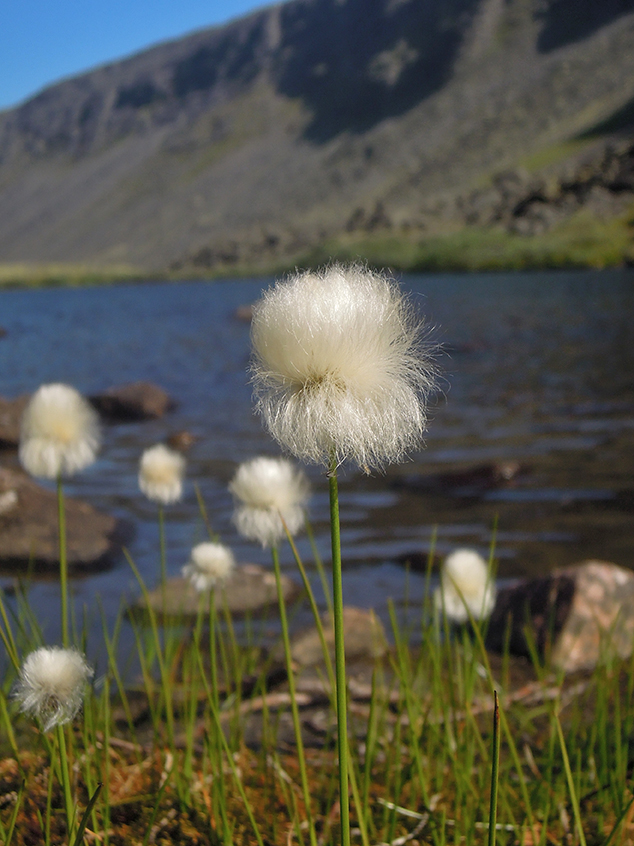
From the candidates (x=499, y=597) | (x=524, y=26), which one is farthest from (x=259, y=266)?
(x=499, y=597)

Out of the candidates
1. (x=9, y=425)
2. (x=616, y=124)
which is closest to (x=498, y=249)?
A: (x=616, y=124)

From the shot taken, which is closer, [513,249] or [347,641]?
[347,641]

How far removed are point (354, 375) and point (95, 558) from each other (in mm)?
5313

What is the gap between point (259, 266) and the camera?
88.1 meters

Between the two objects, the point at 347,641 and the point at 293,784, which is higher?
the point at 293,784

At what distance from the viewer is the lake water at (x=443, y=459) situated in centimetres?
589

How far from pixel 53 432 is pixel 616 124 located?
99513mm

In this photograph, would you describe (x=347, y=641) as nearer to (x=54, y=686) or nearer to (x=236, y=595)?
(x=236, y=595)

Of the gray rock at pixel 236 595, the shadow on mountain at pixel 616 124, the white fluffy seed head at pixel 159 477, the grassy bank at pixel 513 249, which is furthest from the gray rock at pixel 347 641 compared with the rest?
the shadow on mountain at pixel 616 124

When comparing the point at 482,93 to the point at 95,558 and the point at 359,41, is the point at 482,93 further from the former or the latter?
the point at 95,558

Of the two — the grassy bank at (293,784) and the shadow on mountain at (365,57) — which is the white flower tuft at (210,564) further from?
the shadow on mountain at (365,57)

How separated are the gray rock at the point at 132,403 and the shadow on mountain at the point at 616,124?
86.5 m

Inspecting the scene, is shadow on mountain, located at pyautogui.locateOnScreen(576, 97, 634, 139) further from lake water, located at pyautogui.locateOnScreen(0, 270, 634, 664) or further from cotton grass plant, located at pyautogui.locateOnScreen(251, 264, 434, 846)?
cotton grass plant, located at pyautogui.locateOnScreen(251, 264, 434, 846)

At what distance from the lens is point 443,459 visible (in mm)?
9195
